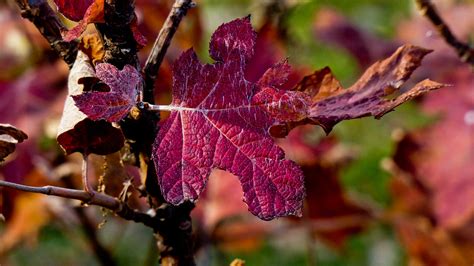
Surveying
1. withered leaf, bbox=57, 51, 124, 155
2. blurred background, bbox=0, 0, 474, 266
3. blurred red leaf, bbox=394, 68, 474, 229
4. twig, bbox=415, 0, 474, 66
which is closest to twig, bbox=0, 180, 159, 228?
withered leaf, bbox=57, 51, 124, 155

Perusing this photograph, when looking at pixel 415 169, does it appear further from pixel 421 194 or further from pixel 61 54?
pixel 61 54

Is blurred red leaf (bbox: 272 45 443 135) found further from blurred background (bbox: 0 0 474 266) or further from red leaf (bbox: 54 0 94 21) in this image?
blurred background (bbox: 0 0 474 266)

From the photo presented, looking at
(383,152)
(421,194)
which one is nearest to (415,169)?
(421,194)

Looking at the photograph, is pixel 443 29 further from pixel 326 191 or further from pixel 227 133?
pixel 326 191

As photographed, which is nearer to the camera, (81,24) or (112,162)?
(81,24)

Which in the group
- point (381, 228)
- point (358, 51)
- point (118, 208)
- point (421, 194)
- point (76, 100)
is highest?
point (76, 100)

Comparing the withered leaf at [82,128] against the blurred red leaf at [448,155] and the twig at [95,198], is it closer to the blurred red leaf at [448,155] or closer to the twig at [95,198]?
the twig at [95,198]
